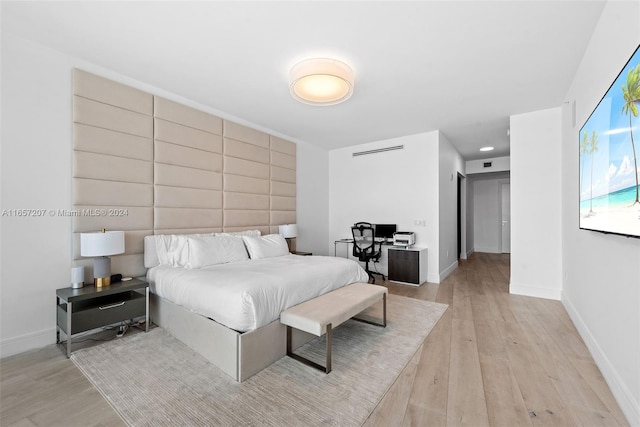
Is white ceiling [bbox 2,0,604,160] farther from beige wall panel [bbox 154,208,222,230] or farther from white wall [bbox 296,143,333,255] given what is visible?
white wall [bbox 296,143,333,255]

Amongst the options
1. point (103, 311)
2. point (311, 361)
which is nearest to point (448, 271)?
point (311, 361)

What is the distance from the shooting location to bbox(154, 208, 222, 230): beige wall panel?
3293 mm

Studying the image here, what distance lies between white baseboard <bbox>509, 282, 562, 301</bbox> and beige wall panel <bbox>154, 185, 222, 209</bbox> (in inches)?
180

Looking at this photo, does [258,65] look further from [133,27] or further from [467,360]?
[467,360]

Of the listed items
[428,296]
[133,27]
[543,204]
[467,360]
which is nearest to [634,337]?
[467,360]

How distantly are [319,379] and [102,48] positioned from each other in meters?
3.46

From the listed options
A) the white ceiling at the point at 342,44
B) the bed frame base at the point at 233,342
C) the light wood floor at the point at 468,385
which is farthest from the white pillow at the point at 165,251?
the white ceiling at the point at 342,44

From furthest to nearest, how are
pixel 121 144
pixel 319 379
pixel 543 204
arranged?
1. pixel 543 204
2. pixel 121 144
3. pixel 319 379

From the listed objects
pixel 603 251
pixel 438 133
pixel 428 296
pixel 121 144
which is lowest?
pixel 428 296

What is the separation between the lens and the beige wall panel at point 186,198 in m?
3.29

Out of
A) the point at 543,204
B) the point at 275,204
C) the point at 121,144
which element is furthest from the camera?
the point at 275,204

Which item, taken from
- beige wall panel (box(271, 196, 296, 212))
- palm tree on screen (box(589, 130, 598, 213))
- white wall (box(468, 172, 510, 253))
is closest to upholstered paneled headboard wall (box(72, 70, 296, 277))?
beige wall panel (box(271, 196, 296, 212))

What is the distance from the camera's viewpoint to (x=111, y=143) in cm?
287

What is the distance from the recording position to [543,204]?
152 inches
